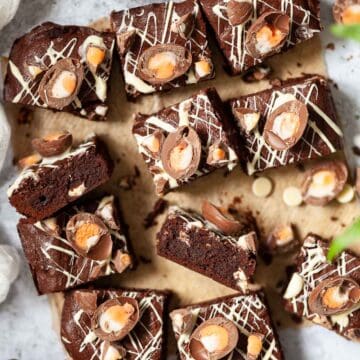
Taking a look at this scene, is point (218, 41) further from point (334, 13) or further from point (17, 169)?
point (17, 169)

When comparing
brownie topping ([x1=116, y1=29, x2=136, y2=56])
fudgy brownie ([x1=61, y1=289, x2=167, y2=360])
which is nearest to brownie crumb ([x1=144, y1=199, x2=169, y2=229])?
fudgy brownie ([x1=61, y1=289, x2=167, y2=360])

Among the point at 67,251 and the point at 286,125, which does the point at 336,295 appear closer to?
the point at 286,125

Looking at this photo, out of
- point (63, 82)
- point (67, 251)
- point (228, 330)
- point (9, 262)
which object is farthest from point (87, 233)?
point (228, 330)

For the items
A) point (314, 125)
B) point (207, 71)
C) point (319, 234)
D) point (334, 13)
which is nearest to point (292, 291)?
point (319, 234)

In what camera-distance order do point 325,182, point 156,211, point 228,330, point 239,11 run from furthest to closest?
1. point 156,211
2. point 325,182
3. point 228,330
4. point 239,11

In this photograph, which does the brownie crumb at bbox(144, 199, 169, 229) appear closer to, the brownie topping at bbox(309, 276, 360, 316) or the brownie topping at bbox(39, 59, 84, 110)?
the brownie topping at bbox(39, 59, 84, 110)

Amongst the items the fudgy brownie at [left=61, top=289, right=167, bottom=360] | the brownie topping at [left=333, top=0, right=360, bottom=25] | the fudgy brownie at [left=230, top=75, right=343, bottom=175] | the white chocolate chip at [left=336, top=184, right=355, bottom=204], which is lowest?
the fudgy brownie at [left=61, top=289, right=167, bottom=360]

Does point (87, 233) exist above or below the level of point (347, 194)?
above
